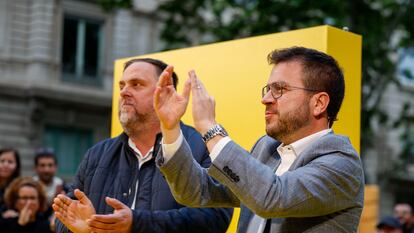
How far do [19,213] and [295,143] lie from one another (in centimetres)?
413

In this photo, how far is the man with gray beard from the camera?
3.42 meters

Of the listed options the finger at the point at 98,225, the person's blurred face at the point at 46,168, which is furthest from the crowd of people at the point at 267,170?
the person's blurred face at the point at 46,168

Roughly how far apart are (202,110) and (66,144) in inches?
640

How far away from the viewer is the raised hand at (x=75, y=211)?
3.11 m

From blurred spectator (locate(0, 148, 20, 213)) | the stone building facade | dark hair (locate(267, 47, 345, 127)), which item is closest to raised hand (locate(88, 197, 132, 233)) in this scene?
dark hair (locate(267, 47, 345, 127))

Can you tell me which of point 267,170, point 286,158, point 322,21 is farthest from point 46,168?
point 322,21

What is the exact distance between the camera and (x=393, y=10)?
1348 cm

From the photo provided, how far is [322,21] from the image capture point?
469 inches

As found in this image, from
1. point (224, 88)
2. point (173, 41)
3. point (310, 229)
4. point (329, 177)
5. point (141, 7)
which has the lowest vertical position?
point (310, 229)

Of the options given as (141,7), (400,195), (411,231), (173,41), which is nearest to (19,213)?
(411,231)

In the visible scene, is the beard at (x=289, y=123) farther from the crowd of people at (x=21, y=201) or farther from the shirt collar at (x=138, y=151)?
the crowd of people at (x=21, y=201)

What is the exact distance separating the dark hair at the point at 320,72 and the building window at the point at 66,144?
51.9ft

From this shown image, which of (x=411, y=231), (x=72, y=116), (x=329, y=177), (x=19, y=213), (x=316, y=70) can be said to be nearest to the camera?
(x=329, y=177)

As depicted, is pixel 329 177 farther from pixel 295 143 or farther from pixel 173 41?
pixel 173 41
